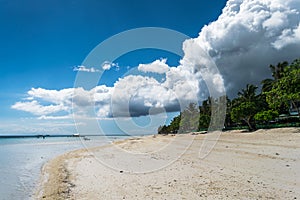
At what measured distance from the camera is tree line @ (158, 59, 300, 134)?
32.5 m

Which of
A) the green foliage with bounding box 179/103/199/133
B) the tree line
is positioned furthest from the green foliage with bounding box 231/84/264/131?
the green foliage with bounding box 179/103/199/133

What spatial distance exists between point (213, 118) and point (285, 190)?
78919 mm

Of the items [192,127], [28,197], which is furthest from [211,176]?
[192,127]

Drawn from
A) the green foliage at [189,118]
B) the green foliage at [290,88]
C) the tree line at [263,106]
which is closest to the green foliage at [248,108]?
the tree line at [263,106]

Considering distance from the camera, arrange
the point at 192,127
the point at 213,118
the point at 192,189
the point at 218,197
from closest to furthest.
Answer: the point at 218,197 → the point at 192,189 → the point at 213,118 → the point at 192,127

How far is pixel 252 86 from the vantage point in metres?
63.4

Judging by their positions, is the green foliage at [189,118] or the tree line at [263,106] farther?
the green foliage at [189,118]

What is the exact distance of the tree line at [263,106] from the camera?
107 feet

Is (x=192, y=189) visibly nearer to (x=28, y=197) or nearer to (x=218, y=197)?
(x=218, y=197)

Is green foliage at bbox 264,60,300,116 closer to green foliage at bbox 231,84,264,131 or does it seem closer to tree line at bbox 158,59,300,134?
tree line at bbox 158,59,300,134

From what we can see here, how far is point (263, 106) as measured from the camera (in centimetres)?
5888

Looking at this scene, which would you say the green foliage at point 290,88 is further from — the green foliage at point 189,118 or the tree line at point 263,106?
the green foliage at point 189,118

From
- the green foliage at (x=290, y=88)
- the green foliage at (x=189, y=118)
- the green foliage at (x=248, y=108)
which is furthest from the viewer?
the green foliage at (x=189, y=118)

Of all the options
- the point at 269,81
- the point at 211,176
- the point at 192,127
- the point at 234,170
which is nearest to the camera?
the point at 211,176
